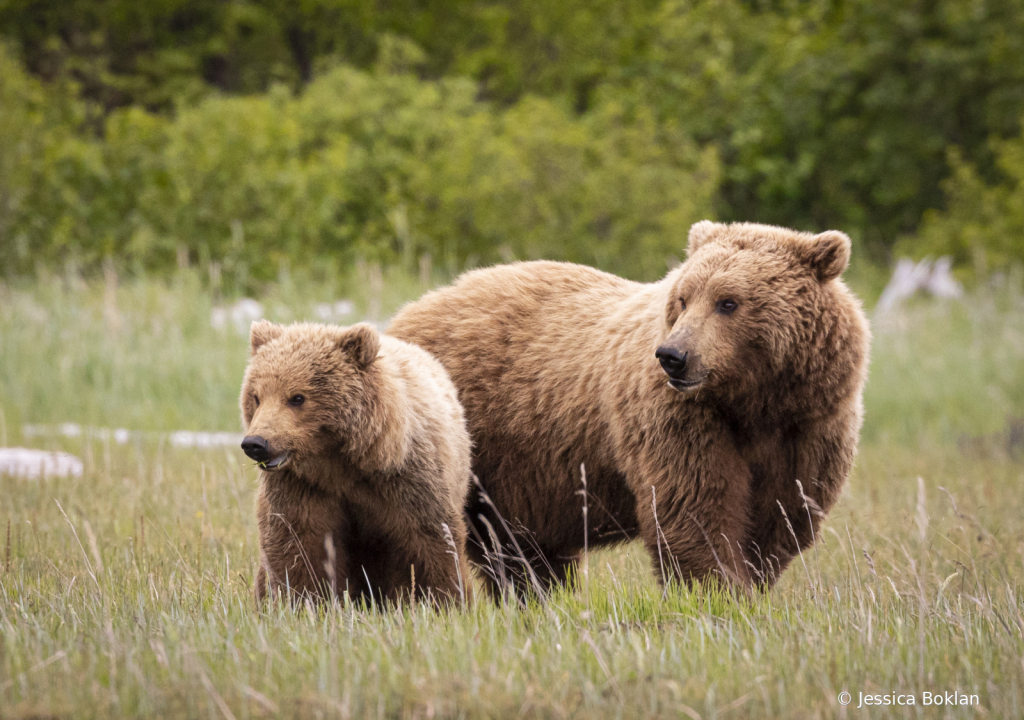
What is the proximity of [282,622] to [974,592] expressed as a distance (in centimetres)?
313

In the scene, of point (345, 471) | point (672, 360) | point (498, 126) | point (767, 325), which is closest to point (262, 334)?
point (345, 471)

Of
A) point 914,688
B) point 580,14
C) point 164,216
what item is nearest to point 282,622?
point 914,688

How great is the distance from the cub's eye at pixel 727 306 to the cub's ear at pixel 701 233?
0.44 meters

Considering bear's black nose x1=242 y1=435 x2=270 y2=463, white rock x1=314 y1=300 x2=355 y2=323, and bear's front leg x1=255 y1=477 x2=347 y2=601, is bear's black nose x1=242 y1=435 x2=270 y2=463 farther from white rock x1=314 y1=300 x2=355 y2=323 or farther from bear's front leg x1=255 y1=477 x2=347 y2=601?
white rock x1=314 y1=300 x2=355 y2=323

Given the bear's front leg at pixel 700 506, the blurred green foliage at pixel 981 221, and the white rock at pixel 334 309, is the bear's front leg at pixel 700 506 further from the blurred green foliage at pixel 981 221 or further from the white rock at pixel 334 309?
the blurred green foliage at pixel 981 221

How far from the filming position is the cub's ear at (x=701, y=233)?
15.6 ft

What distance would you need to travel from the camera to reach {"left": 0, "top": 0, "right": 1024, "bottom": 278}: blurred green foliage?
17.4 metres

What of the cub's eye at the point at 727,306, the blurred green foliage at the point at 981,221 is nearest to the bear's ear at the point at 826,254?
the cub's eye at the point at 727,306

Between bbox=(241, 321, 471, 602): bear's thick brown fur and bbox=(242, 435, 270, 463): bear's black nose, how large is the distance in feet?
0.47

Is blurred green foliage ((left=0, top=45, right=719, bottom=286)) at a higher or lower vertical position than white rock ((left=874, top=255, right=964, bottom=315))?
higher

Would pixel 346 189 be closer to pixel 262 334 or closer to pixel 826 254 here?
pixel 262 334

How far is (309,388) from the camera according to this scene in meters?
4.38

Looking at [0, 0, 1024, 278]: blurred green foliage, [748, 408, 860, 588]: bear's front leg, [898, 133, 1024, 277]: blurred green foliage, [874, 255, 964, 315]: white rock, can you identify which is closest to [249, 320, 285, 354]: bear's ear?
[748, 408, 860, 588]: bear's front leg

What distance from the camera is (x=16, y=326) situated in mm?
12805
